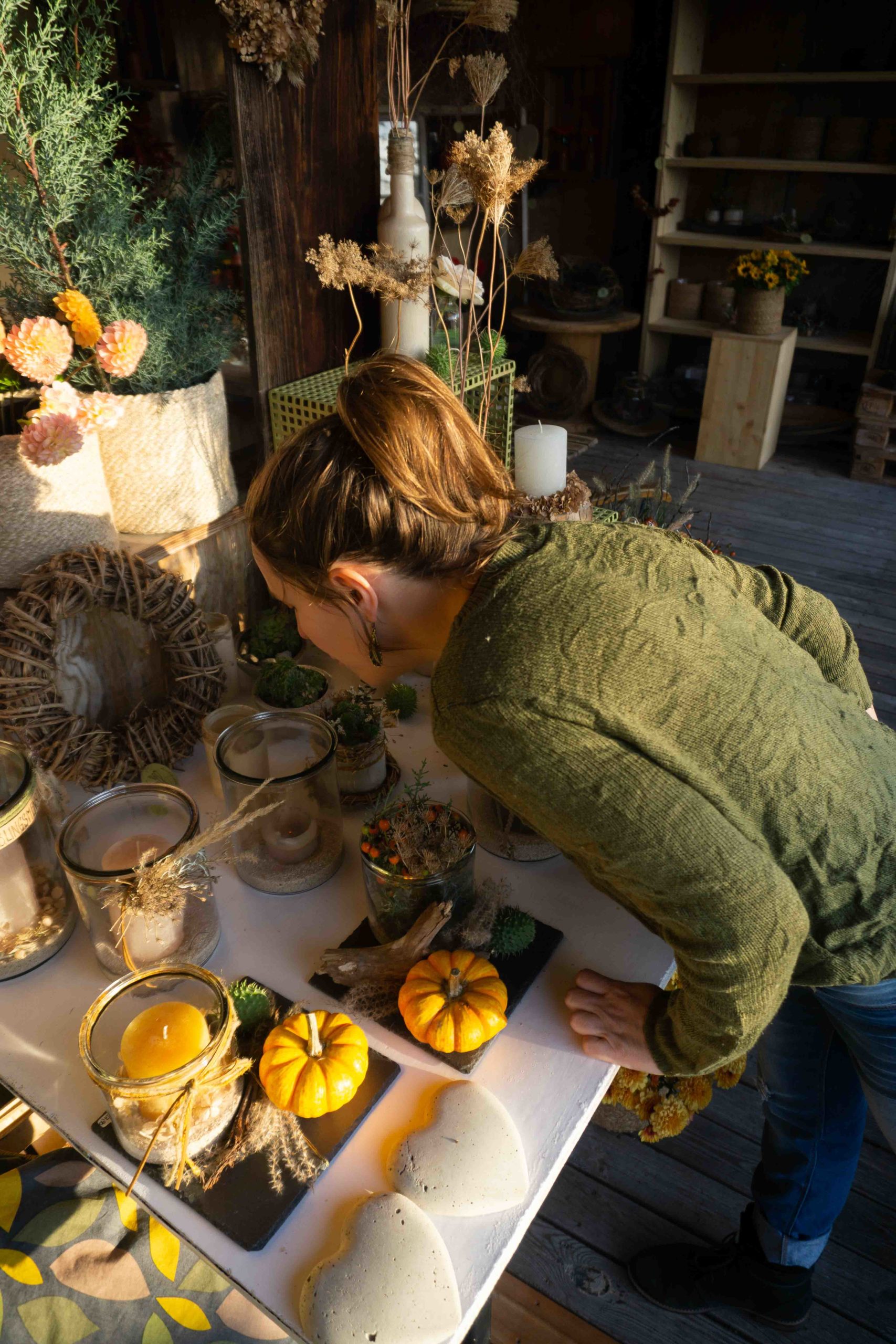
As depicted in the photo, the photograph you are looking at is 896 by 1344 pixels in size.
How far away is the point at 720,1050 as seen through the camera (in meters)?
0.80

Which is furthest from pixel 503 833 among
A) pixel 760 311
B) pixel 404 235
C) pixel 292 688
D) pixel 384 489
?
pixel 760 311

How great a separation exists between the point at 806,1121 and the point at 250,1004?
0.74m

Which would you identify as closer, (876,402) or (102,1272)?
(102,1272)

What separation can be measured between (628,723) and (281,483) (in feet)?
1.35

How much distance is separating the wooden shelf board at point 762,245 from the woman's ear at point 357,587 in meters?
4.19

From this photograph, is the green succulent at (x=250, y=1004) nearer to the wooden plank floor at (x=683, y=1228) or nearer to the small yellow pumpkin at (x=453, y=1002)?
the small yellow pumpkin at (x=453, y=1002)

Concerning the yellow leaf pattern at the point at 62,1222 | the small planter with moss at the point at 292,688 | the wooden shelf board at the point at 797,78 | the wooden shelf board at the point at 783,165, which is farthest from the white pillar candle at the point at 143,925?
the wooden shelf board at the point at 797,78

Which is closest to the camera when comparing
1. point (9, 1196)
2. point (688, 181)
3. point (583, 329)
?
point (9, 1196)

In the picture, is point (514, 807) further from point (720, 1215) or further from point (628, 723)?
point (720, 1215)

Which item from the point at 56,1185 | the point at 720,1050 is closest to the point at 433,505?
the point at 720,1050

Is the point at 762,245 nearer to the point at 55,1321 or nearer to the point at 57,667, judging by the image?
the point at 57,667

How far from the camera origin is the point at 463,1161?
0.76 meters

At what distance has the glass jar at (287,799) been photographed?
3.34ft

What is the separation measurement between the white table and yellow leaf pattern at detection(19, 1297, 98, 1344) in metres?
0.39
